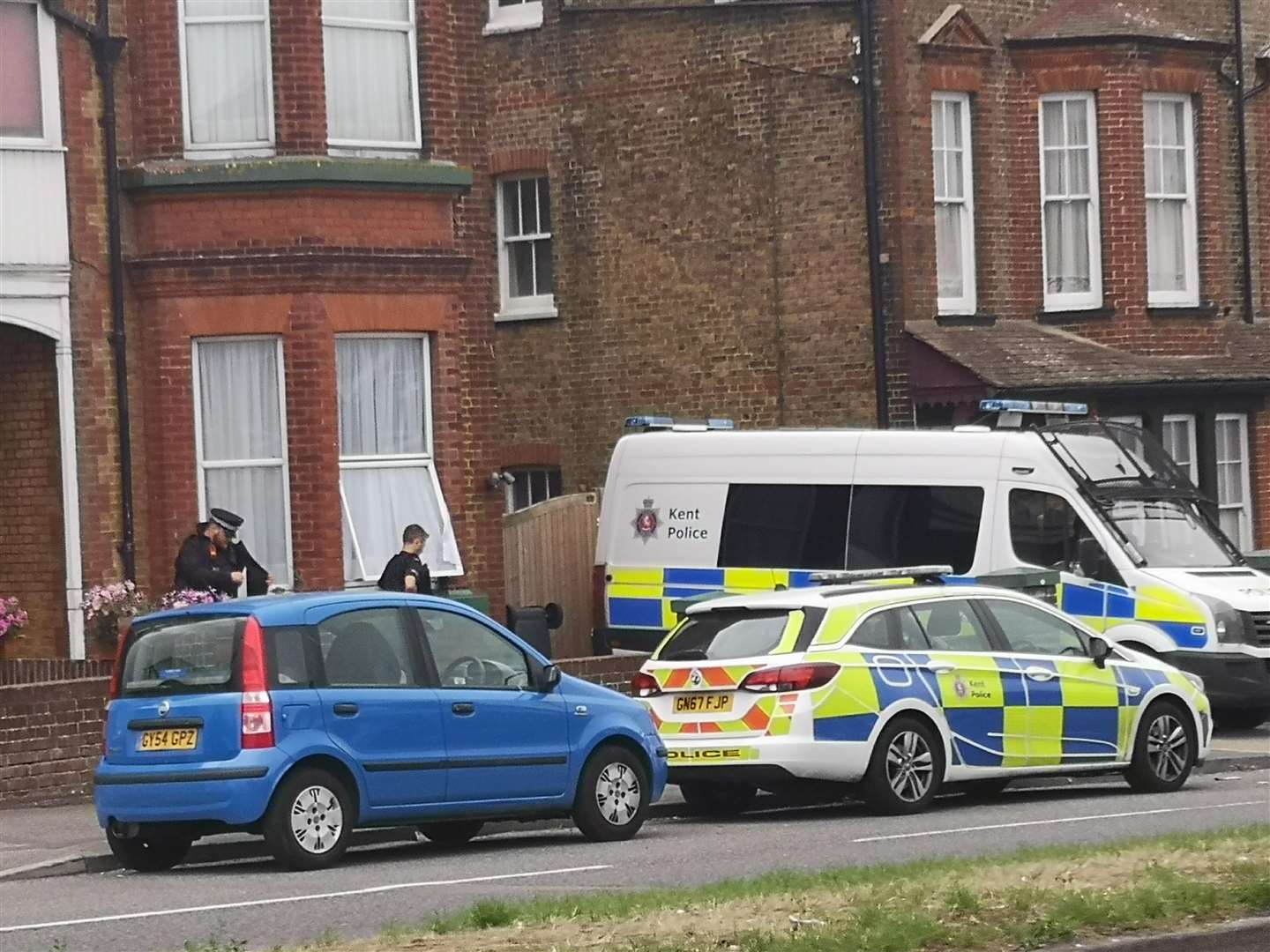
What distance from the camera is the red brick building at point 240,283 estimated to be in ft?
71.8

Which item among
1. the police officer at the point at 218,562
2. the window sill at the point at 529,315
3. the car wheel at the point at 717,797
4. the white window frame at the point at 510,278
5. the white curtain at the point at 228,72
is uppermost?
the white curtain at the point at 228,72

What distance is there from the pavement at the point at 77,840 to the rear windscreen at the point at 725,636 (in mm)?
1307

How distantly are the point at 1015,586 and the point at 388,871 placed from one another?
926 cm

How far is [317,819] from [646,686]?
142 inches

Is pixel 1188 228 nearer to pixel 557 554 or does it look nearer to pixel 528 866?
pixel 557 554

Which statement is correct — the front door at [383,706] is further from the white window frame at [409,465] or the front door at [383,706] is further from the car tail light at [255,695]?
the white window frame at [409,465]

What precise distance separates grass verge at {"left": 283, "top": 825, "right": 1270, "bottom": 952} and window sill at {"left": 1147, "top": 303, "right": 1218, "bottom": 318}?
1853 centimetres

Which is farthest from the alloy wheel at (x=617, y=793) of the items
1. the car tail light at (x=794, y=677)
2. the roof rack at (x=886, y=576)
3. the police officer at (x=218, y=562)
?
the police officer at (x=218, y=562)

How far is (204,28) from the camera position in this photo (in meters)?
22.2

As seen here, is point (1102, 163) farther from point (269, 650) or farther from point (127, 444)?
point (269, 650)

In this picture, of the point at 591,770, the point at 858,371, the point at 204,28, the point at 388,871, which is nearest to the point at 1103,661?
the point at 591,770

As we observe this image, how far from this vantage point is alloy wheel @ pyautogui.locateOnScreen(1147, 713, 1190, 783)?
18.2m

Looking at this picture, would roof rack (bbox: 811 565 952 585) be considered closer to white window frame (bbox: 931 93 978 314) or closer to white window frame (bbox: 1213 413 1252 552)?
white window frame (bbox: 931 93 978 314)

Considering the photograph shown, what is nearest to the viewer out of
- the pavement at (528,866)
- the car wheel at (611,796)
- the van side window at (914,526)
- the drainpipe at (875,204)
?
the pavement at (528,866)
